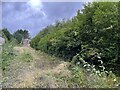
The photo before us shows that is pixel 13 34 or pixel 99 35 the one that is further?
pixel 13 34

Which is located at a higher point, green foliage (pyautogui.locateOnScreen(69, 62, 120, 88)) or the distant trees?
the distant trees

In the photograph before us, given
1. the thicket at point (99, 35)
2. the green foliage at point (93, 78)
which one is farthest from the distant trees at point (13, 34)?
the green foliage at point (93, 78)

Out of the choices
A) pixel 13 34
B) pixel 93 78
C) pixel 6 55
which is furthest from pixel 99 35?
pixel 13 34

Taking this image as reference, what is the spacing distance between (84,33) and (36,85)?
235cm

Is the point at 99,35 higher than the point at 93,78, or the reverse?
the point at 99,35

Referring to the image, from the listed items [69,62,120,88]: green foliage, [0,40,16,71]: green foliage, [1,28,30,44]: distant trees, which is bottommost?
[69,62,120,88]: green foliage

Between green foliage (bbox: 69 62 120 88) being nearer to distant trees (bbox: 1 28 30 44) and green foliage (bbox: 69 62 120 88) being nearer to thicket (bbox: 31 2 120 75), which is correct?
thicket (bbox: 31 2 120 75)

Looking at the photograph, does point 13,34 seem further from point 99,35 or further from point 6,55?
point 99,35

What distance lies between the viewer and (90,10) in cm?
789

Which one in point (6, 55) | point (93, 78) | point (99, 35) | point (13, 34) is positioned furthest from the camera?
point (13, 34)

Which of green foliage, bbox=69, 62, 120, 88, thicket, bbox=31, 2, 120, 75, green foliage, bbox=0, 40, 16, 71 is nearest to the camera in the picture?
green foliage, bbox=69, 62, 120, 88

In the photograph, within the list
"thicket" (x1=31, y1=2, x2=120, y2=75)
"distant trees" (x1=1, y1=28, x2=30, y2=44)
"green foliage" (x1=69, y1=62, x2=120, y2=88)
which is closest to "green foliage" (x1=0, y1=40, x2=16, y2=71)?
"thicket" (x1=31, y1=2, x2=120, y2=75)

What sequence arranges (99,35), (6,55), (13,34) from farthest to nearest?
(13,34) → (6,55) → (99,35)

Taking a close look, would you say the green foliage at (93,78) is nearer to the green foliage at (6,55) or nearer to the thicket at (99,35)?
the thicket at (99,35)
